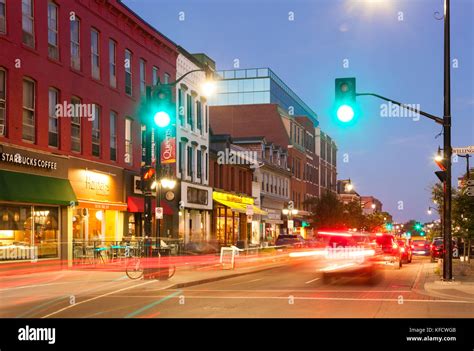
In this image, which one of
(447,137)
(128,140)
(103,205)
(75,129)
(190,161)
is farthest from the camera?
(190,161)

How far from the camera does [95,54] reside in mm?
32719

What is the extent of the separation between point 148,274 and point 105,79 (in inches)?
537

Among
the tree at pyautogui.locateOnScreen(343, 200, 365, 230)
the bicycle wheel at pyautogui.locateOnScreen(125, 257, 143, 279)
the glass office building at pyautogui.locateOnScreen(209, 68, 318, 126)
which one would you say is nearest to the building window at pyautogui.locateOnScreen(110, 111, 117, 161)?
the bicycle wheel at pyautogui.locateOnScreen(125, 257, 143, 279)

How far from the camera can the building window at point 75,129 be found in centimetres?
3035

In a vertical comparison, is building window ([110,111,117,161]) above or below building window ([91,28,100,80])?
below

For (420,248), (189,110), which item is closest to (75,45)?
(189,110)

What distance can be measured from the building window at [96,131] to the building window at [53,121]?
3.38 meters

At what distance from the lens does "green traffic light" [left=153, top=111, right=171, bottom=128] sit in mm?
19594

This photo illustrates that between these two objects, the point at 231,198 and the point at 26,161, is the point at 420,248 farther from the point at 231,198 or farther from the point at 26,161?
the point at 26,161

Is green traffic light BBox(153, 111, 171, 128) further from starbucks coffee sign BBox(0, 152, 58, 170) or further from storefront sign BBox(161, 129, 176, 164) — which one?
storefront sign BBox(161, 129, 176, 164)

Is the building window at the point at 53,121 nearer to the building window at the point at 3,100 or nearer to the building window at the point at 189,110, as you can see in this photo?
the building window at the point at 3,100

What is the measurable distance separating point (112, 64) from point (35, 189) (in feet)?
35.3

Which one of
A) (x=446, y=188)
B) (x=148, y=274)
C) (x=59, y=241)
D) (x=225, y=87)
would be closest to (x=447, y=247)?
(x=446, y=188)

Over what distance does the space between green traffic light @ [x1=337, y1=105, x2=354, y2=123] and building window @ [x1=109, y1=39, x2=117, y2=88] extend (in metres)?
19.9
